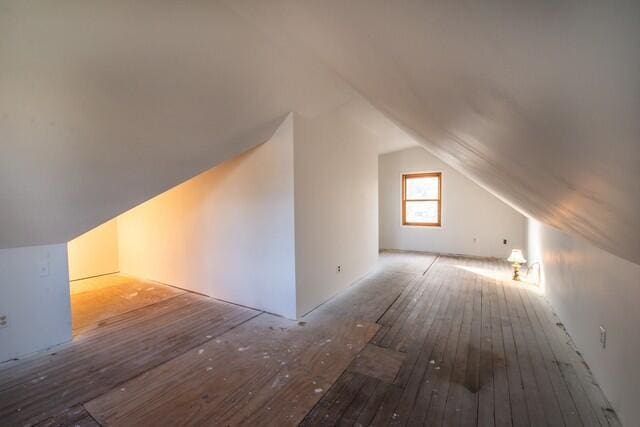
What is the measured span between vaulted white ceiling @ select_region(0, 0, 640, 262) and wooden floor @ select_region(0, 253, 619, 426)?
1.18 metres

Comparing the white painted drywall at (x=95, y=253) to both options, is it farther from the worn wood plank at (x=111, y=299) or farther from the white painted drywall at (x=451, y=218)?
the white painted drywall at (x=451, y=218)

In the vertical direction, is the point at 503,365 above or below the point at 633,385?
below

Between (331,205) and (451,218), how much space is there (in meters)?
4.26

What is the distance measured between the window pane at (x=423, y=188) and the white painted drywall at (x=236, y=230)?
5054 millimetres

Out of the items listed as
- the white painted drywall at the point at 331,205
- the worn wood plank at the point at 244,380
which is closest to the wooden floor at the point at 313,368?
the worn wood plank at the point at 244,380

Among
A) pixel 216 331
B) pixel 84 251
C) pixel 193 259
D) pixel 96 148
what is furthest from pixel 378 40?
pixel 84 251

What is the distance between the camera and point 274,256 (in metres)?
3.28

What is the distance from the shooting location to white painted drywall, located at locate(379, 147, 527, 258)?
20.7 ft

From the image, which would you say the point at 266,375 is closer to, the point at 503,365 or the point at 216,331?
the point at 216,331

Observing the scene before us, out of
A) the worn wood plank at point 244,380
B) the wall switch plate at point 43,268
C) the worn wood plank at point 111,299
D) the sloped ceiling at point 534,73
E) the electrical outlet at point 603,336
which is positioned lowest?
the worn wood plank at point 244,380

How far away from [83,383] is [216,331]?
43.0 inches

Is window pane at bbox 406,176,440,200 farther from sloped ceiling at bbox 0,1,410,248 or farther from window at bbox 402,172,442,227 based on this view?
sloped ceiling at bbox 0,1,410,248

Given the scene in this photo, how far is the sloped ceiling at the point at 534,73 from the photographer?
15.4 inches

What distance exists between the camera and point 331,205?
12.8ft
